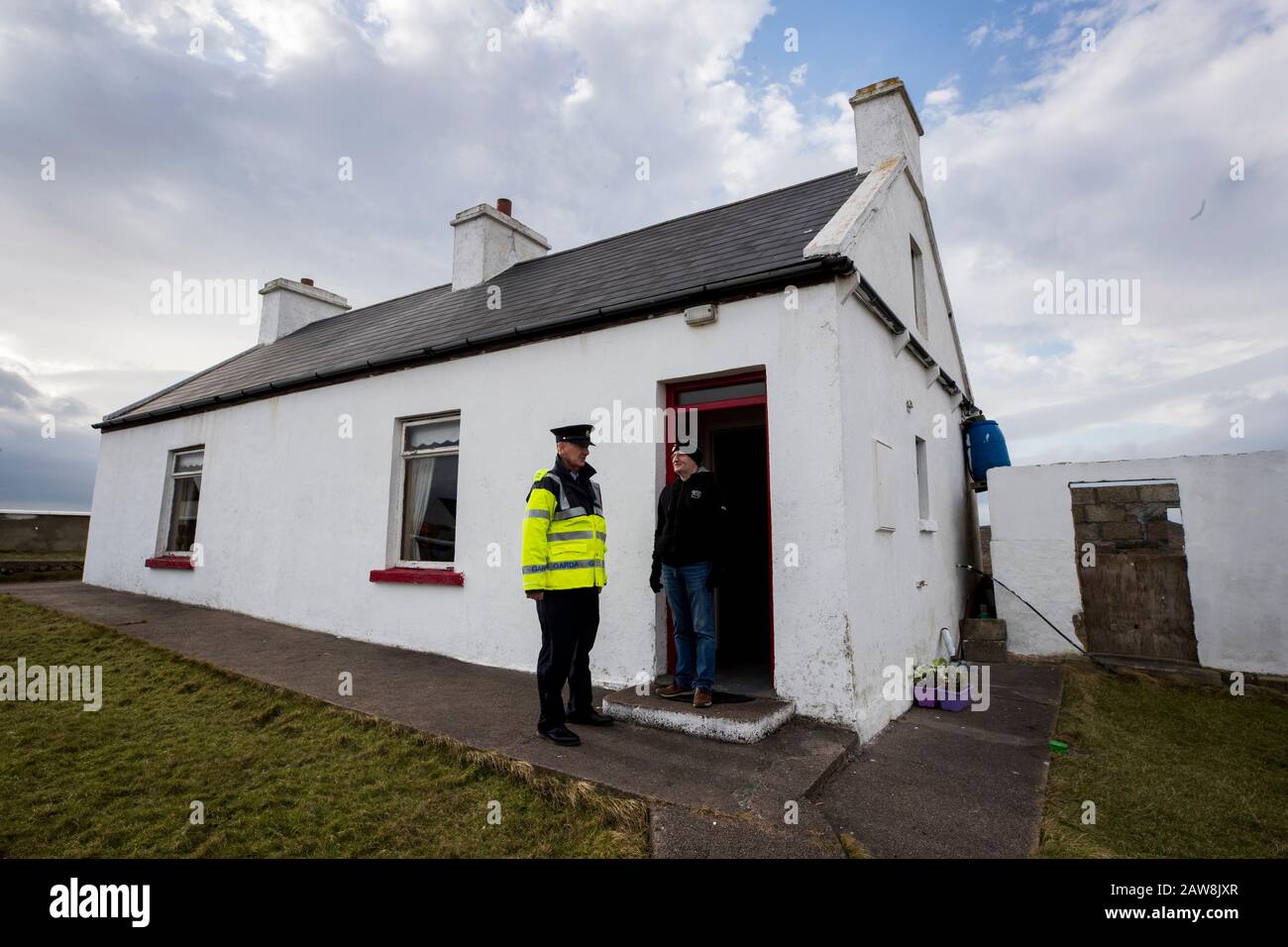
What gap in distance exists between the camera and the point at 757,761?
3.85 m

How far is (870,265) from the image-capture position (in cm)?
600

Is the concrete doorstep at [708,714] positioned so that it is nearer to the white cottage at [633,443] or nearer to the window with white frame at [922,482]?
the white cottage at [633,443]

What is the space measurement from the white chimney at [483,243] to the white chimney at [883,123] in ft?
18.7

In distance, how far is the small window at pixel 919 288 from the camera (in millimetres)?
8273

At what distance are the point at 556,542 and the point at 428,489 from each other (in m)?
3.64

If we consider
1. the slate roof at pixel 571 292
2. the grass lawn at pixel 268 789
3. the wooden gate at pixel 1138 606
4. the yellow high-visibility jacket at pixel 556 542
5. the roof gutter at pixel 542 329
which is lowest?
the grass lawn at pixel 268 789

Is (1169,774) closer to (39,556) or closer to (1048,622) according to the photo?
(1048,622)

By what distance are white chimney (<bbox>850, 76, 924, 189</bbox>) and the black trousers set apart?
21.5ft

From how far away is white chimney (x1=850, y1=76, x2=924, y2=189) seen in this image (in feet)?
25.4

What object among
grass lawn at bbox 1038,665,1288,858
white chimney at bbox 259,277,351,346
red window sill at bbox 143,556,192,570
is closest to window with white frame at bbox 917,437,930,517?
grass lawn at bbox 1038,665,1288,858

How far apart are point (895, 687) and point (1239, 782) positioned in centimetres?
227

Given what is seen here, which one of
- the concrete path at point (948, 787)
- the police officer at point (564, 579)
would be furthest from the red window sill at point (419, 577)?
the concrete path at point (948, 787)

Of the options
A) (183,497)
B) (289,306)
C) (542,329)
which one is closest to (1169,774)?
(542,329)

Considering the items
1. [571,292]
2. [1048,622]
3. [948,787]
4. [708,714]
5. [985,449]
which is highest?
[571,292]
